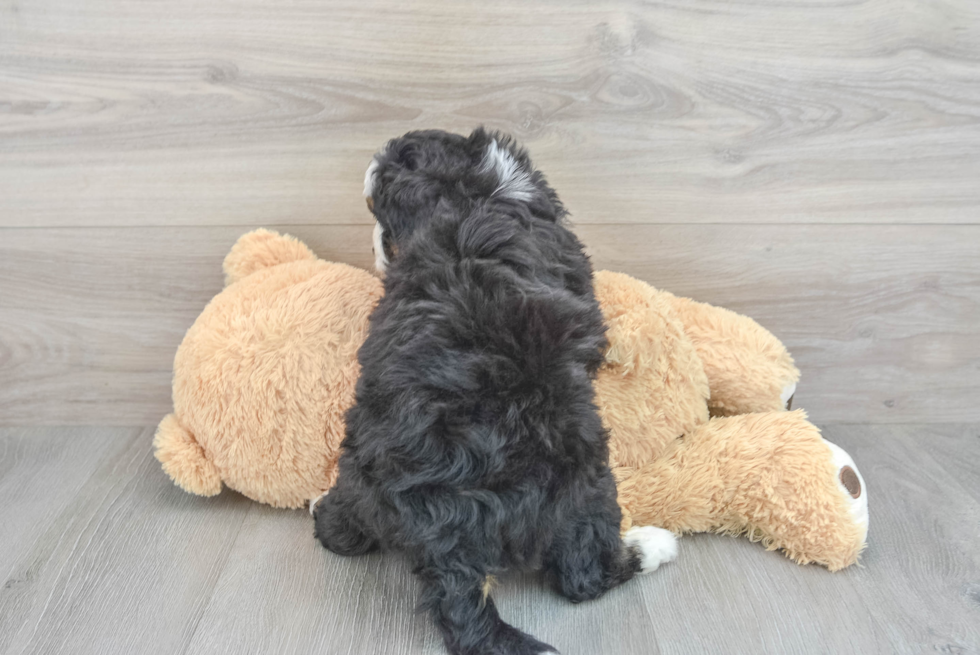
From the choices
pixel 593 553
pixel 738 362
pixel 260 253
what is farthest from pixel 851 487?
pixel 260 253

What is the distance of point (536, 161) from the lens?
3.34 feet

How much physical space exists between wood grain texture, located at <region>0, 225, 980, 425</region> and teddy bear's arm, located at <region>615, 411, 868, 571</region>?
26 centimetres

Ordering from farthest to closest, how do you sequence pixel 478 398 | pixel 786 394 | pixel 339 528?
1. pixel 786 394
2. pixel 339 528
3. pixel 478 398

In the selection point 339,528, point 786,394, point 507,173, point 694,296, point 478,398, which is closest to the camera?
point 478,398

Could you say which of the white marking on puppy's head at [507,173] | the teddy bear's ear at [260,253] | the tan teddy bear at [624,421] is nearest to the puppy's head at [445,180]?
the white marking on puppy's head at [507,173]

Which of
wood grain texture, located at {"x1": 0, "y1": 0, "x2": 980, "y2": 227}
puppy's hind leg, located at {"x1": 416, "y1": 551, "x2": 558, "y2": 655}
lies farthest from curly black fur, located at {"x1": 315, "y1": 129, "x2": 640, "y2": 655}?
wood grain texture, located at {"x1": 0, "y1": 0, "x2": 980, "y2": 227}

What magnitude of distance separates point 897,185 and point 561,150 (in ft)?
1.71

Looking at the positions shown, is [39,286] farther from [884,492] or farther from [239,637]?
[884,492]

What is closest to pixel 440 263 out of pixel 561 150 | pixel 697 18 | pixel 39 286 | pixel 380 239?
pixel 380 239

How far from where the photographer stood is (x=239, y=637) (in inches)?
29.9

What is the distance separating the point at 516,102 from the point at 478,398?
521mm

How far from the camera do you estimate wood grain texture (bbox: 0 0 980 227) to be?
3.17ft

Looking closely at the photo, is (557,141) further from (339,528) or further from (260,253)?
(339,528)

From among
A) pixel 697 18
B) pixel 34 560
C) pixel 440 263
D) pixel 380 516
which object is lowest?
pixel 34 560
